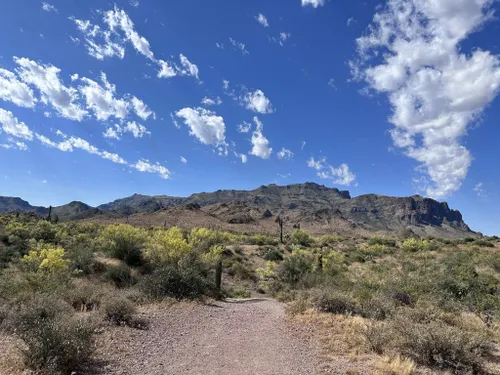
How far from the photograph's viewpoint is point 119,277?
17.3m

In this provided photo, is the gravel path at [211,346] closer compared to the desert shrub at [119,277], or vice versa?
the gravel path at [211,346]

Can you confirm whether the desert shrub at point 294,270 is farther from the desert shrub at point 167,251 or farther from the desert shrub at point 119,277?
the desert shrub at point 119,277

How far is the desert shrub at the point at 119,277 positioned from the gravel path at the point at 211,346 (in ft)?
17.3

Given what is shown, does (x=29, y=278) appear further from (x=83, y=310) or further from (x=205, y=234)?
(x=205, y=234)

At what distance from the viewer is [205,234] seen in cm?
3253

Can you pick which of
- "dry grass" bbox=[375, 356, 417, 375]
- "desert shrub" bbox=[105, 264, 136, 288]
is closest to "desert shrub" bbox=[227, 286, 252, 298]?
"desert shrub" bbox=[105, 264, 136, 288]

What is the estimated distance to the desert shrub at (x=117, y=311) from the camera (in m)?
10.1

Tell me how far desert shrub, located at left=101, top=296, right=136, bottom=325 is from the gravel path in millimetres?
551

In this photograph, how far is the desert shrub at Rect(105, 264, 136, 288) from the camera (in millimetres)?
16967

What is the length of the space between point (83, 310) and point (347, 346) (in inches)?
309

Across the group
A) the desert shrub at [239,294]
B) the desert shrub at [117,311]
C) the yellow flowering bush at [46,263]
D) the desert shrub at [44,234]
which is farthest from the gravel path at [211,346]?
the desert shrub at [44,234]

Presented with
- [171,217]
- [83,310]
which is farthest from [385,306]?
[171,217]

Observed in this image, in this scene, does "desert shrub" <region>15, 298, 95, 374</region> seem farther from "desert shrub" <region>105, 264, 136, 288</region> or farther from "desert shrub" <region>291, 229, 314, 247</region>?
"desert shrub" <region>291, 229, 314, 247</region>

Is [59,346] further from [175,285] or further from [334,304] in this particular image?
[334,304]
